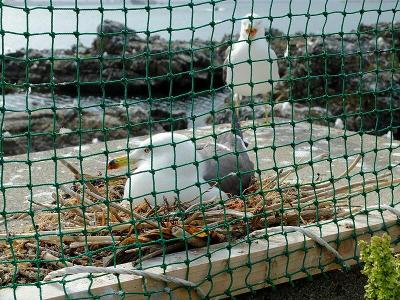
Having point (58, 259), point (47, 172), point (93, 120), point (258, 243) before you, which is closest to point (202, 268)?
point (258, 243)

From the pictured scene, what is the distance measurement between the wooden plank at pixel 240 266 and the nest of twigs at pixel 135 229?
5 centimetres

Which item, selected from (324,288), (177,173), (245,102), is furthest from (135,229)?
(245,102)

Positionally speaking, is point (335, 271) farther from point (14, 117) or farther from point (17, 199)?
point (14, 117)

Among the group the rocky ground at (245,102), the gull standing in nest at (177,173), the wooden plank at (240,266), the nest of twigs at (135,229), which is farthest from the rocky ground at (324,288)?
the rocky ground at (245,102)

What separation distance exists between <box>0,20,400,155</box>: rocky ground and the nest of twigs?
30 centimetres

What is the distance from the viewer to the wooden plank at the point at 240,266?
214 cm

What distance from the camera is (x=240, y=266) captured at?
92.3 inches

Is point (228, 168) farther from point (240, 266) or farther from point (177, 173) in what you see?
point (240, 266)

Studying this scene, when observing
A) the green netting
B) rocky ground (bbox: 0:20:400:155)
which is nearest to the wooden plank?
the green netting

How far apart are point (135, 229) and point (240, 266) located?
1.19 ft

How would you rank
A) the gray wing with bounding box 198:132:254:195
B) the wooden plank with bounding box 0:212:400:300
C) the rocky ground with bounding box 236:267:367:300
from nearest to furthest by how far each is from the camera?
the wooden plank with bounding box 0:212:400:300
the rocky ground with bounding box 236:267:367:300
the gray wing with bounding box 198:132:254:195

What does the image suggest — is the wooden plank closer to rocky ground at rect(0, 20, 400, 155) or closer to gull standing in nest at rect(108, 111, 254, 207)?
gull standing in nest at rect(108, 111, 254, 207)

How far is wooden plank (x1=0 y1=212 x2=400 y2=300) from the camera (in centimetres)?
214

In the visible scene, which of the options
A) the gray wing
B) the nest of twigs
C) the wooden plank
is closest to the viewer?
the wooden plank
